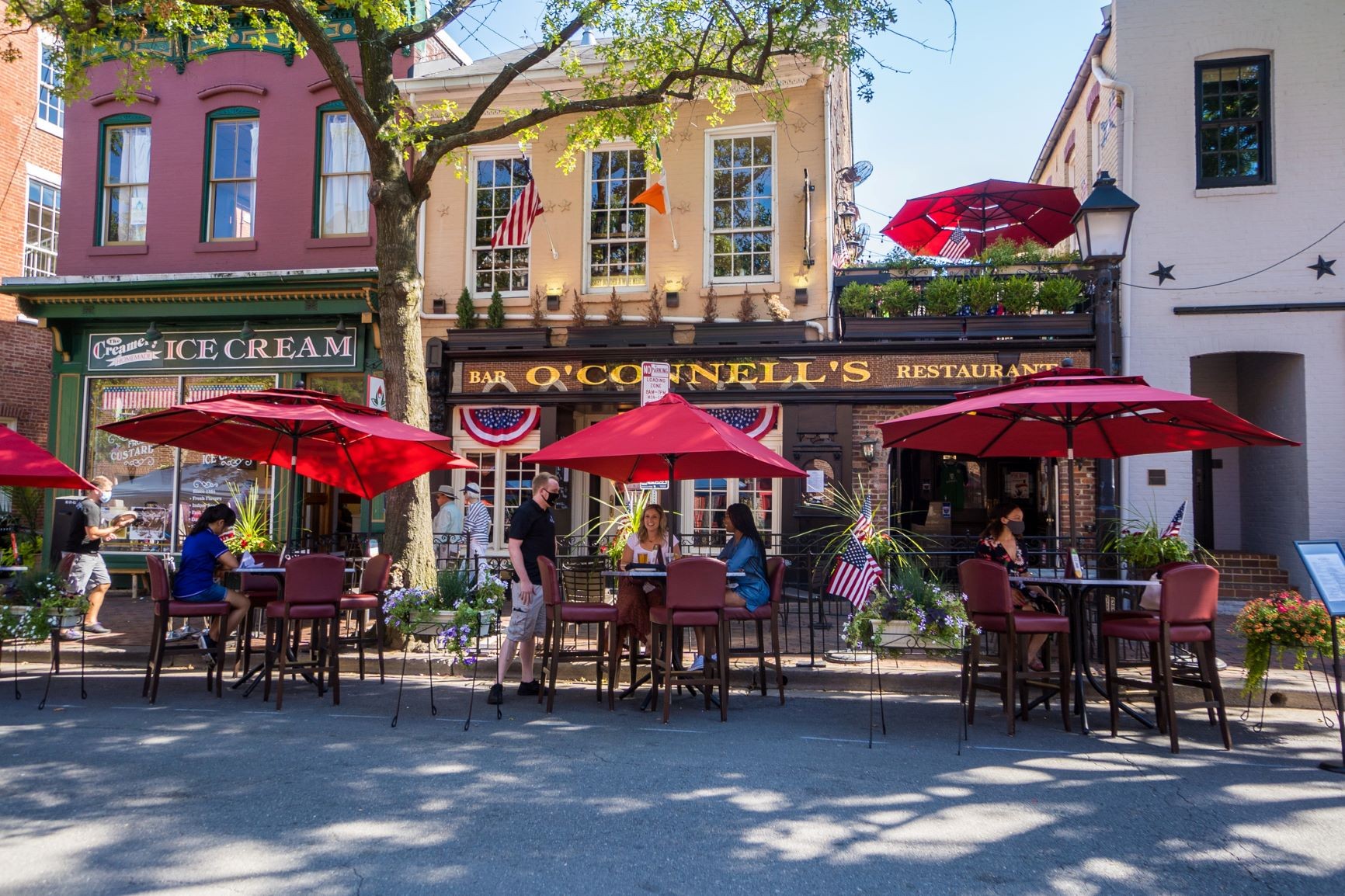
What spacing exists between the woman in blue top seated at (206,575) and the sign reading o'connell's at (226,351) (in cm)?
682

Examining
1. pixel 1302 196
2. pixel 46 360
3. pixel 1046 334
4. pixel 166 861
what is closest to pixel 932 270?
pixel 1046 334

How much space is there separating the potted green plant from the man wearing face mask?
1104cm

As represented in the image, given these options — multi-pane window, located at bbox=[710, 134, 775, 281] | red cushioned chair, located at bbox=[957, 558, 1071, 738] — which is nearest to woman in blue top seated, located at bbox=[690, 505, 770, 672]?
red cushioned chair, located at bbox=[957, 558, 1071, 738]

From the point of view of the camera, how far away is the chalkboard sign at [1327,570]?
598 centimetres

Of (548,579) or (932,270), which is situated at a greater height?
(932,270)

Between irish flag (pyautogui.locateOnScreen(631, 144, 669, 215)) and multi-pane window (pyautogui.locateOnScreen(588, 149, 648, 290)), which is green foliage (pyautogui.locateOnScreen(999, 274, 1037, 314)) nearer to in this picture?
irish flag (pyautogui.locateOnScreen(631, 144, 669, 215))

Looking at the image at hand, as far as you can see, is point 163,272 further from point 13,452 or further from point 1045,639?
point 1045,639

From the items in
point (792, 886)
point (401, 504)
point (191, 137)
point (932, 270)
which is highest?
point (191, 137)

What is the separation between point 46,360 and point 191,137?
710 centimetres

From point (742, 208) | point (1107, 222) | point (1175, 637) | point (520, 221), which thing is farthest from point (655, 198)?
point (1175, 637)

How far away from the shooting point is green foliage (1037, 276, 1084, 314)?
42.8 feet

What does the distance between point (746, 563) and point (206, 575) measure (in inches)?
185

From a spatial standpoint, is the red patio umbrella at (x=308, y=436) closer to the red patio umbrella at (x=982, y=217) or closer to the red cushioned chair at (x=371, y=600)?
the red cushioned chair at (x=371, y=600)

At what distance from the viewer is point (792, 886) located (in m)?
3.88
